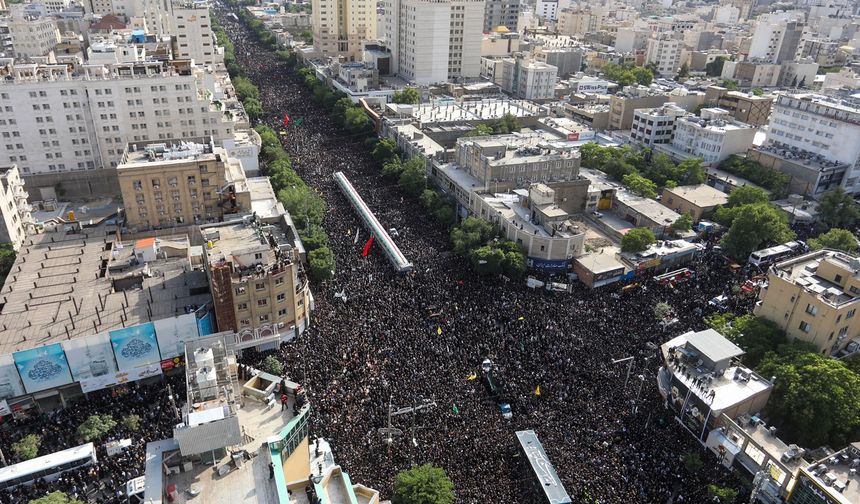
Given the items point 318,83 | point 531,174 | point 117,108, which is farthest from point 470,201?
point 318,83

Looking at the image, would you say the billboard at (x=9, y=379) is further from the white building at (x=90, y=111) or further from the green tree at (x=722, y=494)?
the green tree at (x=722, y=494)

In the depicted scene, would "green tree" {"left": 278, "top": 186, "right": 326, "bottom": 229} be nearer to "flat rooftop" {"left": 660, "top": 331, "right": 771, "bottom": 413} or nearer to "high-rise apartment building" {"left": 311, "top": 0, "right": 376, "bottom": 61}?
"flat rooftop" {"left": 660, "top": 331, "right": 771, "bottom": 413}

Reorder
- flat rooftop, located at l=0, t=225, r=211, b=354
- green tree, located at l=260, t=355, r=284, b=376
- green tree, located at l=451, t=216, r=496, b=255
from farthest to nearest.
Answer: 1. green tree, located at l=451, t=216, r=496, b=255
2. flat rooftop, located at l=0, t=225, r=211, b=354
3. green tree, located at l=260, t=355, r=284, b=376

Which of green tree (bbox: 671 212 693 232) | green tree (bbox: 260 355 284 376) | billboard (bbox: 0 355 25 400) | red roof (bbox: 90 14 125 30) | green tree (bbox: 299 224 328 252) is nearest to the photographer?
billboard (bbox: 0 355 25 400)

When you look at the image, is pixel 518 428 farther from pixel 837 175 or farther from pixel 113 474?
pixel 837 175

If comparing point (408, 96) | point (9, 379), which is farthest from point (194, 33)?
point (9, 379)

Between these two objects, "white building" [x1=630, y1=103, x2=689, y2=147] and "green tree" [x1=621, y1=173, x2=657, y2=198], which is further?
"white building" [x1=630, y1=103, x2=689, y2=147]

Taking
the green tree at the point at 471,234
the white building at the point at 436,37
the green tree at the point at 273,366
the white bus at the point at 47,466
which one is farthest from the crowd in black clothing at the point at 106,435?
the white building at the point at 436,37

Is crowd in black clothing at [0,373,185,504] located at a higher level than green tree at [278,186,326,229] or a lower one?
lower

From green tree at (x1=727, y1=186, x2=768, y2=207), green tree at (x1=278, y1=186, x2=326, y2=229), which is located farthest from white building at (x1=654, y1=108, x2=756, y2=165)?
green tree at (x1=278, y1=186, x2=326, y2=229)
